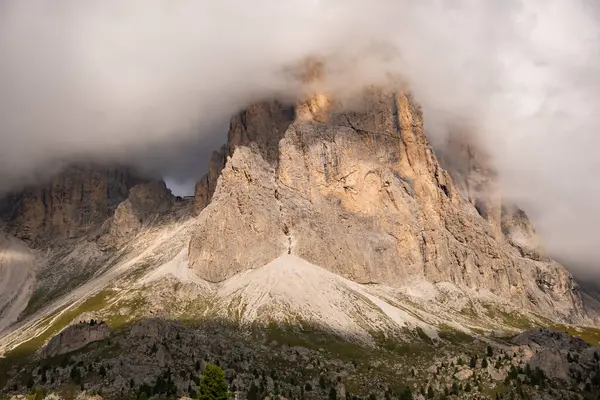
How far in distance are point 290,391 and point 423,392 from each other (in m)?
40.7

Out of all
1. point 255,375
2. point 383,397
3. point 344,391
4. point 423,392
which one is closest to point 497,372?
point 423,392

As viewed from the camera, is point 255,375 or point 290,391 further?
point 255,375

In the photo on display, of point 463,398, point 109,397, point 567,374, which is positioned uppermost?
point 567,374

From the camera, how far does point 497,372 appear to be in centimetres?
14388

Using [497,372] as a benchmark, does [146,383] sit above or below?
below

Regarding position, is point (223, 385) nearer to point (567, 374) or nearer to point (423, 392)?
point (423, 392)

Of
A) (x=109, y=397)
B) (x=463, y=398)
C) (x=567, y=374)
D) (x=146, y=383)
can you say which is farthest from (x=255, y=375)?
(x=567, y=374)

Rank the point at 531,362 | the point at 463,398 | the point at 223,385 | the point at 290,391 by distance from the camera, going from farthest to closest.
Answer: the point at 290,391 → the point at 531,362 → the point at 463,398 → the point at 223,385

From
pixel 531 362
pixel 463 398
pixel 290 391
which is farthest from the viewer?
pixel 290 391

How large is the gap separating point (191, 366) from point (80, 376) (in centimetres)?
3190

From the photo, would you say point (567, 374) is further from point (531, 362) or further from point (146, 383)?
point (146, 383)

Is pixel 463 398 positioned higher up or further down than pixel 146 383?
higher up

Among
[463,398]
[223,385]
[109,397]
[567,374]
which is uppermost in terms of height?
[567,374]

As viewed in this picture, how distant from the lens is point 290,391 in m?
179
